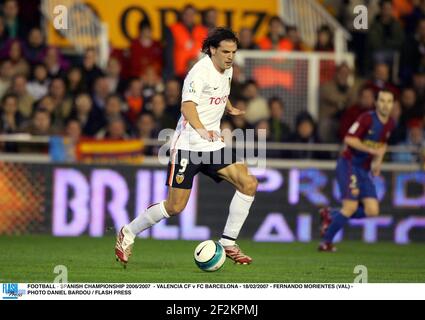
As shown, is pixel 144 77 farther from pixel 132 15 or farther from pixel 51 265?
pixel 51 265

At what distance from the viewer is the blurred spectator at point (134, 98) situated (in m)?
18.9

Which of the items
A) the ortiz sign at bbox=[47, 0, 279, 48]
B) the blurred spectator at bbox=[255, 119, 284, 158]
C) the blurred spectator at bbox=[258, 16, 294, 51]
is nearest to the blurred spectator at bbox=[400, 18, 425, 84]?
the blurred spectator at bbox=[258, 16, 294, 51]

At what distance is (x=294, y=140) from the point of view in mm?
18781

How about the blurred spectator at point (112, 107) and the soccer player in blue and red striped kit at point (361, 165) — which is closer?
the soccer player in blue and red striped kit at point (361, 165)

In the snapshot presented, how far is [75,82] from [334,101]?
403 cm

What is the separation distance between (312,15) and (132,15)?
3.18m

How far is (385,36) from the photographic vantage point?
66.7 feet

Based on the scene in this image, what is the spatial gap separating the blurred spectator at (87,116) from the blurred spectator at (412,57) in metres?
5.25

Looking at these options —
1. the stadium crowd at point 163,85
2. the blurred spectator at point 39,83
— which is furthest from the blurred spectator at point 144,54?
the blurred spectator at point 39,83

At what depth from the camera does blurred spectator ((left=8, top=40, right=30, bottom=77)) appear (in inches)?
737

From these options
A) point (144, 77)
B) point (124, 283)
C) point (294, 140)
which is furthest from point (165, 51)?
point (124, 283)

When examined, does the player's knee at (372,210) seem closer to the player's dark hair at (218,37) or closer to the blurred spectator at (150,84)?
the player's dark hair at (218,37)

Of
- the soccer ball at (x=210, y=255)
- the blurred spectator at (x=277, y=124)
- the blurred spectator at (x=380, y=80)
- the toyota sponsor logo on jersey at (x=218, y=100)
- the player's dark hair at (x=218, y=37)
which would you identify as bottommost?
the soccer ball at (x=210, y=255)

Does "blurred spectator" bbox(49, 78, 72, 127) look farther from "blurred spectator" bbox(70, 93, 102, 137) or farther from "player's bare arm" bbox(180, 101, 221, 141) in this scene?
"player's bare arm" bbox(180, 101, 221, 141)
